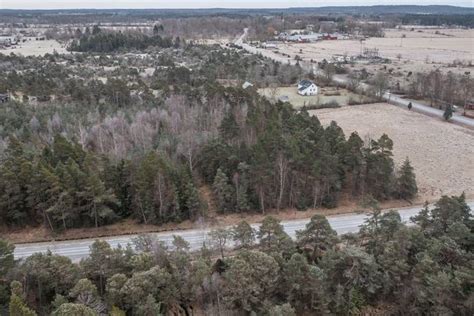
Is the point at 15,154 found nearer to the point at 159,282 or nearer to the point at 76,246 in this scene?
the point at 76,246

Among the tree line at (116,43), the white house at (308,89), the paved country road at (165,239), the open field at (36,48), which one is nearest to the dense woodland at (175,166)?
the paved country road at (165,239)

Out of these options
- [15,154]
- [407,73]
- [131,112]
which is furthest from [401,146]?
[407,73]

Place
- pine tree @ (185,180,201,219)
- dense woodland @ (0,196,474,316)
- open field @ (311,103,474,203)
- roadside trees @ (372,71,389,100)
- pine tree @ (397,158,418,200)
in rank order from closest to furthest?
dense woodland @ (0,196,474,316)
pine tree @ (185,180,201,219)
pine tree @ (397,158,418,200)
open field @ (311,103,474,203)
roadside trees @ (372,71,389,100)

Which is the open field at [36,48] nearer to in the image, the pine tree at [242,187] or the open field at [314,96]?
the open field at [314,96]

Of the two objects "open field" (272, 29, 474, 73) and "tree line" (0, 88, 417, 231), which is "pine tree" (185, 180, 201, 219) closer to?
"tree line" (0, 88, 417, 231)

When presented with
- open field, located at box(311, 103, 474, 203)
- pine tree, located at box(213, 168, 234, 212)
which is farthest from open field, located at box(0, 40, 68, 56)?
pine tree, located at box(213, 168, 234, 212)

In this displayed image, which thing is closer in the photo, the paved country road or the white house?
the paved country road

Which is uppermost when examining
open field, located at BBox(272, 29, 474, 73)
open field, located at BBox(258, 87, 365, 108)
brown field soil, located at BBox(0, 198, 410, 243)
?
open field, located at BBox(272, 29, 474, 73)
